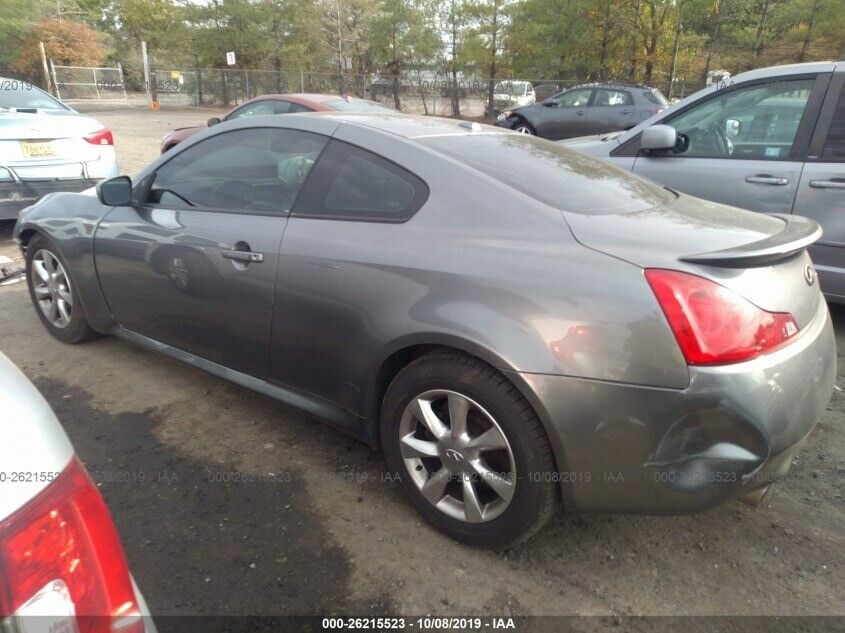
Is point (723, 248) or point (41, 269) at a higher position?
point (723, 248)

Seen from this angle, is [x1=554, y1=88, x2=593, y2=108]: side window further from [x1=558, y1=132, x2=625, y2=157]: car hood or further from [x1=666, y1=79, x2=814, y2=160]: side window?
[x1=666, y1=79, x2=814, y2=160]: side window

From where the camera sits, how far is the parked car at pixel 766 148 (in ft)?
12.9

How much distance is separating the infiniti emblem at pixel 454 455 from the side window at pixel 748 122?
10.8 ft

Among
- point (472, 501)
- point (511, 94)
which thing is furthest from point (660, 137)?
point (511, 94)

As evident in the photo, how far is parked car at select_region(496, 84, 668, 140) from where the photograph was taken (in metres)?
13.5

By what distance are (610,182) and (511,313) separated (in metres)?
1.03

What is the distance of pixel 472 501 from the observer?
7.34 ft

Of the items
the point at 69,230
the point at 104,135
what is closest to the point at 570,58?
the point at 104,135

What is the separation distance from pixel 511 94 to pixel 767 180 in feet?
75.6

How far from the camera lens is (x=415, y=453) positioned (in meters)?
2.35

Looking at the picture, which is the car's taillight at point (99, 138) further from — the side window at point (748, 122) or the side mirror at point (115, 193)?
the side window at point (748, 122)

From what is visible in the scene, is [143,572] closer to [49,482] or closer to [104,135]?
[49,482]

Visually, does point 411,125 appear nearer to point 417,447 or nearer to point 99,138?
point 417,447

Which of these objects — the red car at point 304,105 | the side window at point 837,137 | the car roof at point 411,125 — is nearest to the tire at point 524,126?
the red car at point 304,105
